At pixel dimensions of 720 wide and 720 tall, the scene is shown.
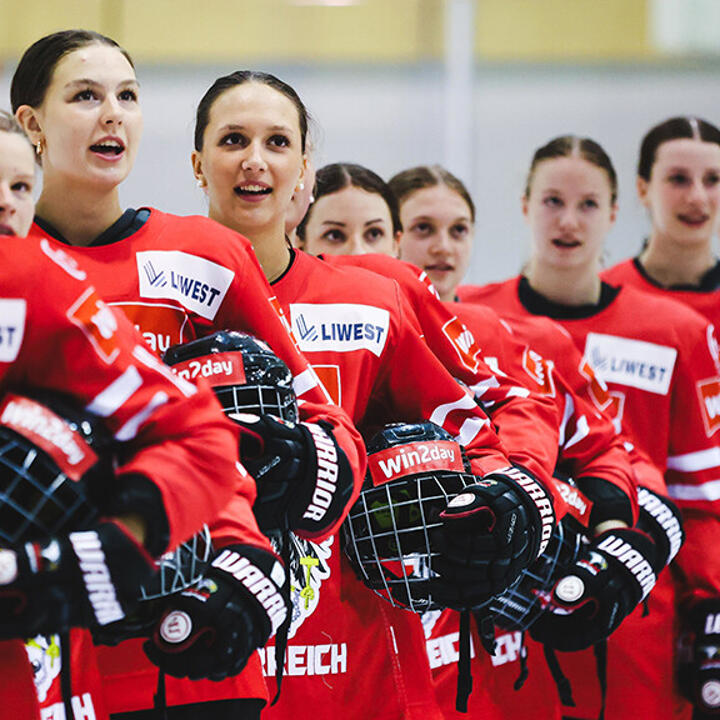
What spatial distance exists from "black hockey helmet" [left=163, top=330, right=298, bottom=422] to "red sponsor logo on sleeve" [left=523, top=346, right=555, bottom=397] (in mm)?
1047

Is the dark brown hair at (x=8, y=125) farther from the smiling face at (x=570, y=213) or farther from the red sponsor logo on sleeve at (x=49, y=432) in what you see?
the smiling face at (x=570, y=213)

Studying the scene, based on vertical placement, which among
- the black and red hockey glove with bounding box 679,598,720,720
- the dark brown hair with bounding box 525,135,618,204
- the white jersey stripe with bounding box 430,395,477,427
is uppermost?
the dark brown hair with bounding box 525,135,618,204

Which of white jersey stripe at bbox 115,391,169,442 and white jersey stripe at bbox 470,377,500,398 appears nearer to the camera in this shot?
white jersey stripe at bbox 115,391,169,442

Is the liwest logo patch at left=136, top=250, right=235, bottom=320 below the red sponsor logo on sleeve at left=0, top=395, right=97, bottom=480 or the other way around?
the other way around

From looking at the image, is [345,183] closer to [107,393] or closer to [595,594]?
[595,594]

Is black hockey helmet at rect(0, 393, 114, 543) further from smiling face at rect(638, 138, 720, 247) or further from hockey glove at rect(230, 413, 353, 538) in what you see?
smiling face at rect(638, 138, 720, 247)

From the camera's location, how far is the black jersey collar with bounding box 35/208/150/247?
217 centimetres

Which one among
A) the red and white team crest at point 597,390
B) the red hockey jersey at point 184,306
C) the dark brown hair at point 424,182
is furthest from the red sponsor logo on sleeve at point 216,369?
the dark brown hair at point 424,182

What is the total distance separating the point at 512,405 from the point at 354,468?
2.51 ft

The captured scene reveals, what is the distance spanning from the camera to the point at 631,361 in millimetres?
3475

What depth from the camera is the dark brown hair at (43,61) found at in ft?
7.22

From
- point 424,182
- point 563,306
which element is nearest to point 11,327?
point 424,182

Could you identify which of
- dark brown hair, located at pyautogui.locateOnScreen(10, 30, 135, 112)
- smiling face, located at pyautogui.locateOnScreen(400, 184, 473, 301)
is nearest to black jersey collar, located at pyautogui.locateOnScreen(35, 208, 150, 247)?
dark brown hair, located at pyautogui.locateOnScreen(10, 30, 135, 112)

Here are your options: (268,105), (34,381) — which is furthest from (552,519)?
(34,381)
